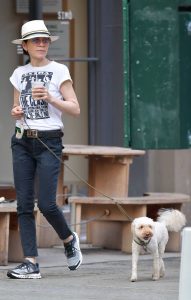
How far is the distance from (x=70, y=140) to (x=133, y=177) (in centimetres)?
102

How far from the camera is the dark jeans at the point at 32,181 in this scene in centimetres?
841

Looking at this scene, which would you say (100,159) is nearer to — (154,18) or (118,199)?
(118,199)

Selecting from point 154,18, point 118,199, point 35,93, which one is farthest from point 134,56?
point 118,199

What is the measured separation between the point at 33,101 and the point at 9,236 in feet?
5.64

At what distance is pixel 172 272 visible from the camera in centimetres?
925

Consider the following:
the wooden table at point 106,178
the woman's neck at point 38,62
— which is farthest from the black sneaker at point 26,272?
the wooden table at point 106,178

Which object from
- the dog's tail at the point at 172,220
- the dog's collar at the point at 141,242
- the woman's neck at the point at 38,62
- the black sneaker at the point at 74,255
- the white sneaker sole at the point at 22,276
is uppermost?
the woman's neck at the point at 38,62

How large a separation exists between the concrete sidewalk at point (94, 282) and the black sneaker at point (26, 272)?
48mm

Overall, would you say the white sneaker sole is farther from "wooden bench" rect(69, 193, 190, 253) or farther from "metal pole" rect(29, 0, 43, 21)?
"metal pole" rect(29, 0, 43, 21)

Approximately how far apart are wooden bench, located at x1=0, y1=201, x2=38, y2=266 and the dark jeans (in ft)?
2.43

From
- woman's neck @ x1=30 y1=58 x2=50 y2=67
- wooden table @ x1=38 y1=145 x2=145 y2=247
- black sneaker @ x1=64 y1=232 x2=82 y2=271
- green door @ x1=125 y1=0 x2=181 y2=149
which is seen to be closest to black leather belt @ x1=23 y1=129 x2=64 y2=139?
woman's neck @ x1=30 y1=58 x2=50 y2=67

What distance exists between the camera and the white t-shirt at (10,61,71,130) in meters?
8.45

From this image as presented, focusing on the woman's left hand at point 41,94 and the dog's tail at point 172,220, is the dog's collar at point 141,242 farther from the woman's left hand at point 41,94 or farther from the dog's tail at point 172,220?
the woman's left hand at point 41,94

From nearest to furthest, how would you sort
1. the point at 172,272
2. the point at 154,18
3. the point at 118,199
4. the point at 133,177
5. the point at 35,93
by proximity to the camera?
the point at 154,18 < the point at 35,93 < the point at 172,272 < the point at 118,199 < the point at 133,177
